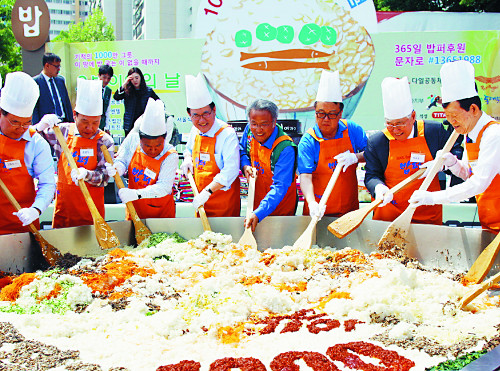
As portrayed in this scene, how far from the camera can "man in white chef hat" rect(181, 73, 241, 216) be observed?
4.15 meters

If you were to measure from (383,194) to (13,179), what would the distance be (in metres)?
2.78

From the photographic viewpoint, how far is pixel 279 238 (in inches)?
155

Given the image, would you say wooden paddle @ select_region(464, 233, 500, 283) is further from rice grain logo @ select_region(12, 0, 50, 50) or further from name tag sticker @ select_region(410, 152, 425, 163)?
rice grain logo @ select_region(12, 0, 50, 50)

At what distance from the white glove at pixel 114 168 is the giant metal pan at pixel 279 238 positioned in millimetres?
437

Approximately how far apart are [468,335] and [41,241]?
276 centimetres

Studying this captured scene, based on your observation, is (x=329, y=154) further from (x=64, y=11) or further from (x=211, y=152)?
(x=64, y=11)

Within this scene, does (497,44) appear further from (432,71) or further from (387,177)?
(387,177)

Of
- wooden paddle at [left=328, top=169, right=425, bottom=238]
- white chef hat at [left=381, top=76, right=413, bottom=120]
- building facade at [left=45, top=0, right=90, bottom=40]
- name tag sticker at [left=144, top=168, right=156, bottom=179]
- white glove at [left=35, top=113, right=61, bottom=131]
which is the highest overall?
building facade at [left=45, top=0, right=90, bottom=40]

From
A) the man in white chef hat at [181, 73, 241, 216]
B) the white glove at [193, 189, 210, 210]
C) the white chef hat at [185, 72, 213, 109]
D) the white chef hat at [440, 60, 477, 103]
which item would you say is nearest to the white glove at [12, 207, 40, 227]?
the white glove at [193, 189, 210, 210]

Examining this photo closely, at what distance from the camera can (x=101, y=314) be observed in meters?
2.57

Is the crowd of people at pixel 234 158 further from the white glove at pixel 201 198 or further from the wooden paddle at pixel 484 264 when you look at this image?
the wooden paddle at pixel 484 264

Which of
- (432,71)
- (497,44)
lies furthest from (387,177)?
(497,44)

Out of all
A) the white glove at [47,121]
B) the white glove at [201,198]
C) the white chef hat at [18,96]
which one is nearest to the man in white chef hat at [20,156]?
the white chef hat at [18,96]

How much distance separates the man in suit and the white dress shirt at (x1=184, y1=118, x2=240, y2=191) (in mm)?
3891
